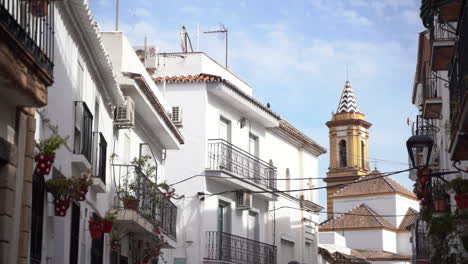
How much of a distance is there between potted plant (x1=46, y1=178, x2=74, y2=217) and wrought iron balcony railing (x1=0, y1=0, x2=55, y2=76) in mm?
2368

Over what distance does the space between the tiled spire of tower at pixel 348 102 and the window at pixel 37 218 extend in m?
65.5

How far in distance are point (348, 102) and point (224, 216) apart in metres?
48.5

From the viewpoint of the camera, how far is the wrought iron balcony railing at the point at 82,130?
1602cm

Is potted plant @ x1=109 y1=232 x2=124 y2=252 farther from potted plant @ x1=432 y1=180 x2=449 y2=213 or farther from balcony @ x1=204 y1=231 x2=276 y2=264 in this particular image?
balcony @ x1=204 y1=231 x2=276 y2=264

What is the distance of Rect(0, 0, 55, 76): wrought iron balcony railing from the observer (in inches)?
387

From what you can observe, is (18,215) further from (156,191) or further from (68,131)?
(156,191)

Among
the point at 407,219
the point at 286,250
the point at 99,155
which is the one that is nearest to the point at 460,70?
the point at 99,155

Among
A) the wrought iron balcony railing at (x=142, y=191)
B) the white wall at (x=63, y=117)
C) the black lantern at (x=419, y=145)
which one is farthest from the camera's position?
the wrought iron balcony railing at (x=142, y=191)

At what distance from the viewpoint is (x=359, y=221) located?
62469mm

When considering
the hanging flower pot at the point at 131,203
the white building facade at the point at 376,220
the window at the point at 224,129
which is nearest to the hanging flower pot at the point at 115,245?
the hanging flower pot at the point at 131,203

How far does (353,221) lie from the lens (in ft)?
206

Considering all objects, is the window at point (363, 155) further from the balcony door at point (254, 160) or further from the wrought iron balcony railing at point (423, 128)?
the wrought iron balcony railing at point (423, 128)

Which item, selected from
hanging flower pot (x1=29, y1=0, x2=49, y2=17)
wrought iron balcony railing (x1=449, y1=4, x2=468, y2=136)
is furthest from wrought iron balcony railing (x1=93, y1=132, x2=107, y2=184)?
Result: hanging flower pot (x1=29, y1=0, x2=49, y2=17)

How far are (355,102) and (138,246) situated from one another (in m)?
57.4
